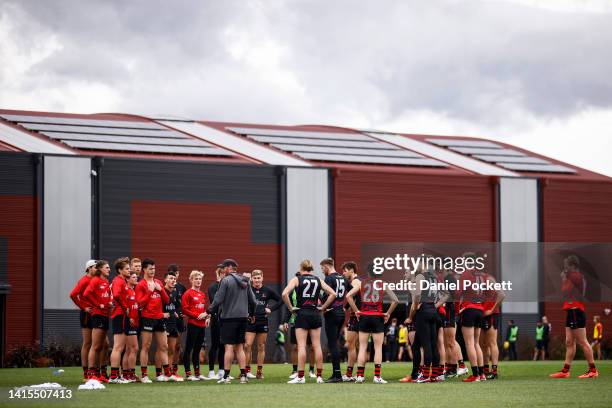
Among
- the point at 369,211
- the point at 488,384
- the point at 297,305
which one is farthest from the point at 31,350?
the point at 488,384

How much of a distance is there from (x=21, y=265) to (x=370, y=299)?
18175 millimetres

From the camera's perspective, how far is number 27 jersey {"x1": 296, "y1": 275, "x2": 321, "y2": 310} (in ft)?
69.4

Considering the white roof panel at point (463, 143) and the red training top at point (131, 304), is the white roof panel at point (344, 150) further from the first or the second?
the red training top at point (131, 304)

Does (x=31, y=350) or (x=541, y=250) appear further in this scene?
(x=541, y=250)

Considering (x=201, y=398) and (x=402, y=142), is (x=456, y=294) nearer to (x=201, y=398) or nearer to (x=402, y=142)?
(x=201, y=398)

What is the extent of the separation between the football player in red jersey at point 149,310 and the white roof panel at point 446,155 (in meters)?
25.5

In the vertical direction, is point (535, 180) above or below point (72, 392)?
above

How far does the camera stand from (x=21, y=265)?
1431 inches

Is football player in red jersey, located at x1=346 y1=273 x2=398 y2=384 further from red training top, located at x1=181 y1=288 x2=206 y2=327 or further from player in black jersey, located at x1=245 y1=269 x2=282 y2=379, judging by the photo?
red training top, located at x1=181 y1=288 x2=206 y2=327

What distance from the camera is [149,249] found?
126 ft

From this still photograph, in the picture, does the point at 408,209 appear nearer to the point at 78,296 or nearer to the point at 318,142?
the point at 318,142

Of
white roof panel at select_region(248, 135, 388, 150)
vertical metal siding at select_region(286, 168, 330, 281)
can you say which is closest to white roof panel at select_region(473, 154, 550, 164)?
white roof panel at select_region(248, 135, 388, 150)

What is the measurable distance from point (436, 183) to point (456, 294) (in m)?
22.1

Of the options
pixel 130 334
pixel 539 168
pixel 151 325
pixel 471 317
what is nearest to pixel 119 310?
pixel 130 334
